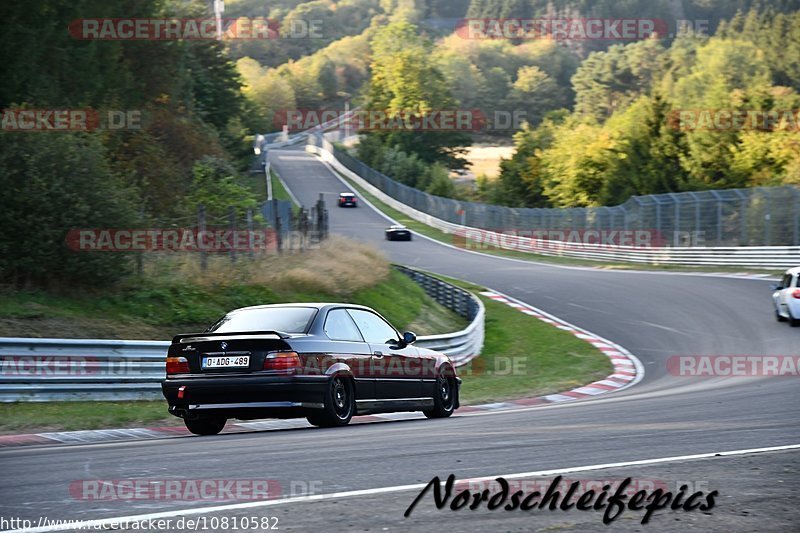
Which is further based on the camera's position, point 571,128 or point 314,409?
point 571,128

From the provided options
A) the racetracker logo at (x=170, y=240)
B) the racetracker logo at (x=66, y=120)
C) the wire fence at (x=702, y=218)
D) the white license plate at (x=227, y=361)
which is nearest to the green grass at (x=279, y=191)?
the wire fence at (x=702, y=218)

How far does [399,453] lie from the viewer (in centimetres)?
812

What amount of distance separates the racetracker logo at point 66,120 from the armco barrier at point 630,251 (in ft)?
70.7

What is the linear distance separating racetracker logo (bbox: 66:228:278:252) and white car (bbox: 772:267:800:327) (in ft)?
38.6

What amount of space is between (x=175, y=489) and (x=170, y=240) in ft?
50.4

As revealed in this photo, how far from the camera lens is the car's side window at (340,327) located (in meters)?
11.5

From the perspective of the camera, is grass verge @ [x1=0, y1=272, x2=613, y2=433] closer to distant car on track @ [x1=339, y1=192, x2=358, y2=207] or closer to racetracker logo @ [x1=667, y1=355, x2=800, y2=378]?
racetracker logo @ [x1=667, y1=355, x2=800, y2=378]

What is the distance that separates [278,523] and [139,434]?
6632mm

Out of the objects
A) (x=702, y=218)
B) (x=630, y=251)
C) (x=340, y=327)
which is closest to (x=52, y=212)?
(x=340, y=327)

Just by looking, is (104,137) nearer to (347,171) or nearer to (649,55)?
(347,171)

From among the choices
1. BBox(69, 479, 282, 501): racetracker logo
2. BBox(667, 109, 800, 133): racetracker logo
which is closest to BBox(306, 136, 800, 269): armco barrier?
BBox(667, 109, 800, 133): racetracker logo

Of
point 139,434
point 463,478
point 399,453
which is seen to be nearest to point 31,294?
point 139,434

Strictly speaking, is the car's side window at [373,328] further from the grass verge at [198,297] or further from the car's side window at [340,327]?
the grass verge at [198,297]

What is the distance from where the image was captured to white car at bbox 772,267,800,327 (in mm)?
24609
